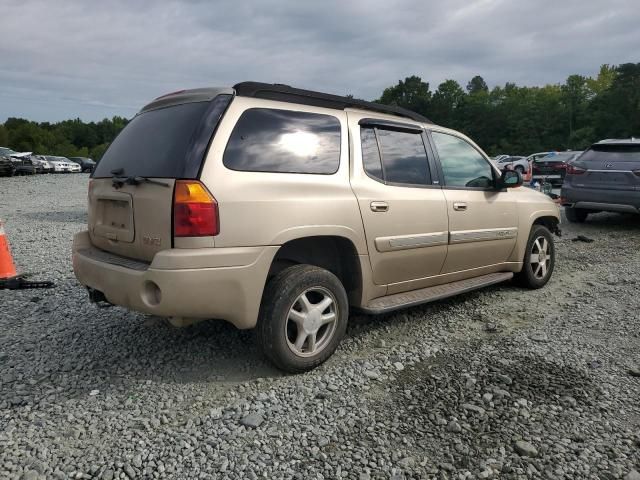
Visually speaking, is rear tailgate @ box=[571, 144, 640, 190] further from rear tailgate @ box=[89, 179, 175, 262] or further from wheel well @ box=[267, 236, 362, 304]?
rear tailgate @ box=[89, 179, 175, 262]

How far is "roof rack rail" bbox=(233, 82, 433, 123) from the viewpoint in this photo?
3.18 m

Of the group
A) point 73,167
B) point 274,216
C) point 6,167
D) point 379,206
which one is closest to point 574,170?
point 379,206

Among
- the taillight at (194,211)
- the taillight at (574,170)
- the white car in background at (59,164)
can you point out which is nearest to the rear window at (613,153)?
the taillight at (574,170)

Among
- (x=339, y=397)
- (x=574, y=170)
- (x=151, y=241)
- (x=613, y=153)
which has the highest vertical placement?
(x=613, y=153)

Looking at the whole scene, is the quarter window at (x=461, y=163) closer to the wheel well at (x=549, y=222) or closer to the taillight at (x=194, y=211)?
the wheel well at (x=549, y=222)

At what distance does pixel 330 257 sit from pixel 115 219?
1.48 metres

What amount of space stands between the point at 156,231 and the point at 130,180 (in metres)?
0.42

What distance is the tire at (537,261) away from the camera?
521 cm

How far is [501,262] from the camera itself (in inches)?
193

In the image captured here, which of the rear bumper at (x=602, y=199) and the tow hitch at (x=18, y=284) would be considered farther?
the rear bumper at (x=602, y=199)

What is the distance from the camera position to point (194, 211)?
280 centimetres

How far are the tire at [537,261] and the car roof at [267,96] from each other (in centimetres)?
248

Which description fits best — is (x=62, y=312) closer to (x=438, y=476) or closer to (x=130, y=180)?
(x=130, y=180)

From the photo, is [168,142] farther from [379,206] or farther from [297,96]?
[379,206]
